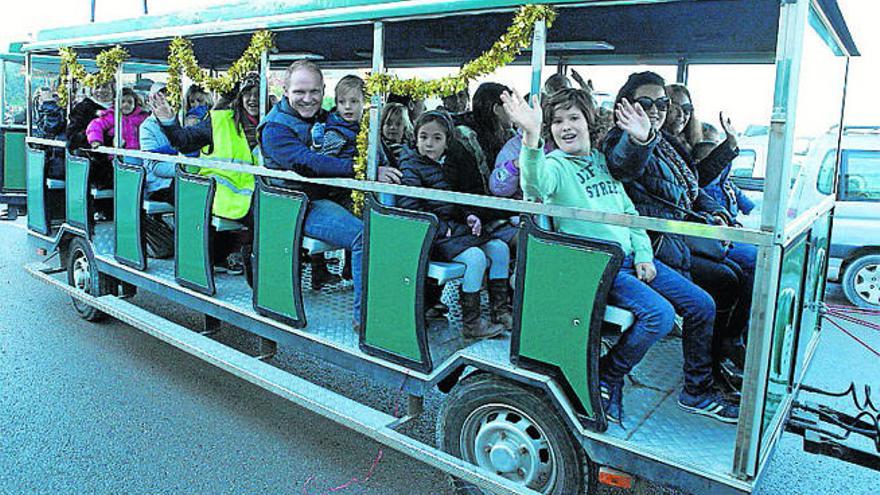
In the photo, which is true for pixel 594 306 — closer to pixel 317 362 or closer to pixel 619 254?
pixel 619 254

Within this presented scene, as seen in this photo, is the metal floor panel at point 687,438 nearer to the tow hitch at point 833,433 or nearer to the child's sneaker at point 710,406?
the child's sneaker at point 710,406

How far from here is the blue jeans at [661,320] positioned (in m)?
3.11

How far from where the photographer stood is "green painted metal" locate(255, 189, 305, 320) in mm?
4180

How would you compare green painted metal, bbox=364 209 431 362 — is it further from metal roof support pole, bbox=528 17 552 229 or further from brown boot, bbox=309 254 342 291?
brown boot, bbox=309 254 342 291

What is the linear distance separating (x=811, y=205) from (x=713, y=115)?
1.63 metres

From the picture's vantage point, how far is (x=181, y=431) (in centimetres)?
430

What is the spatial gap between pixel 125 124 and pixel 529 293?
4.53 metres

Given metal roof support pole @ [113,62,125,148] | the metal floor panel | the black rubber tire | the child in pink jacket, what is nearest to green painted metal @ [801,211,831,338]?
the metal floor panel

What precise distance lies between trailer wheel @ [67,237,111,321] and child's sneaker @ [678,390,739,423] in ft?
15.2

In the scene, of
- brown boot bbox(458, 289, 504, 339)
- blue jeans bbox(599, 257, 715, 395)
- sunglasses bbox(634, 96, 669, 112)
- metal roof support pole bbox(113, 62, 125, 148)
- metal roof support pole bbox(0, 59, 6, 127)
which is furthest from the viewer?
metal roof support pole bbox(0, 59, 6, 127)

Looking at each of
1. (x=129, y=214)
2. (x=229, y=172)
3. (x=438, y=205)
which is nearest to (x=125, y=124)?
(x=129, y=214)

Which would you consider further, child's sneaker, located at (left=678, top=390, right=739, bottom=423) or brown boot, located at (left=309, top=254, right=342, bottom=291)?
brown boot, located at (left=309, top=254, right=342, bottom=291)

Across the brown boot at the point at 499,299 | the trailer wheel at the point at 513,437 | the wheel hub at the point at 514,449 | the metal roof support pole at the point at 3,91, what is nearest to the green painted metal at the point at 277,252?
the brown boot at the point at 499,299

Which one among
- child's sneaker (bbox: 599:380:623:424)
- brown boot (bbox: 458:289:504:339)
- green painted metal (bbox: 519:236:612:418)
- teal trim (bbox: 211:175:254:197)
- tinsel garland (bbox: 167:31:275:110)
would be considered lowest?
child's sneaker (bbox: 599:380:623:424)
